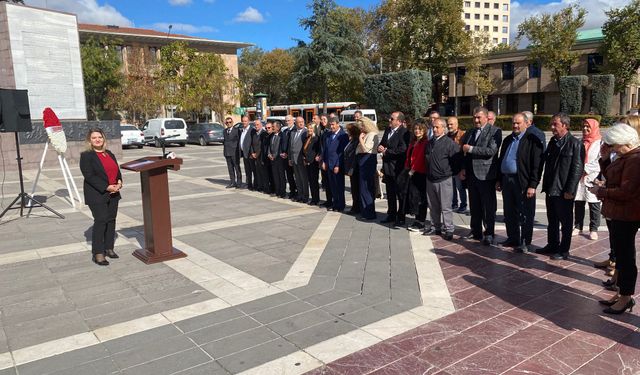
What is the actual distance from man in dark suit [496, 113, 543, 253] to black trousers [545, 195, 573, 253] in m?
0.26

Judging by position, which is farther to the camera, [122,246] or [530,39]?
[530,39]

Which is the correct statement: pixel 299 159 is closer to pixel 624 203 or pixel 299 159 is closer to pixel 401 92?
pixel 624 203

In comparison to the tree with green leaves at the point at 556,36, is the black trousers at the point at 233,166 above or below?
below

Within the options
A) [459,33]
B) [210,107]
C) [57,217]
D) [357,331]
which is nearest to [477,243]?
[357,331]

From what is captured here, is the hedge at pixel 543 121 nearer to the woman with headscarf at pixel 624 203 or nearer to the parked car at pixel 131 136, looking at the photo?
the parked car at pixel 131 136

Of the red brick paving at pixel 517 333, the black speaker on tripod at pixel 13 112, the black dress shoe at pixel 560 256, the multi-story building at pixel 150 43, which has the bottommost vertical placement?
the red brick paving at pixel 517 333

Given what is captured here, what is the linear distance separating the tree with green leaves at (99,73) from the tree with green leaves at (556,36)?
1416 inches

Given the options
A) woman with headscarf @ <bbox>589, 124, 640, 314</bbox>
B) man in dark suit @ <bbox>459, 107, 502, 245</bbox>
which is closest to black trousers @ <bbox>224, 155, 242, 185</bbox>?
man in dark suit @ <bbox>459, 107, 502, 245</bbox>

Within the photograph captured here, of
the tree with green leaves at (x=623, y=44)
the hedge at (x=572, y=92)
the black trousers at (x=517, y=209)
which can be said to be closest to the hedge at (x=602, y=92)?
the hedge at (x=572, y=92)

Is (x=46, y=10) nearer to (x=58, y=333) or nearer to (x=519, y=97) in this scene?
(x=58, y=333)

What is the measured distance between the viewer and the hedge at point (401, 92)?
3775 cm

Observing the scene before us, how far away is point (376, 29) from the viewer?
51.9 meters

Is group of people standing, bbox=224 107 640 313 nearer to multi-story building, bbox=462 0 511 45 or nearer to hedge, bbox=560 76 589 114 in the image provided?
hedge, bbox=560 76 589 114

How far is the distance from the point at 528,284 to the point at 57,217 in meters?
8.12
